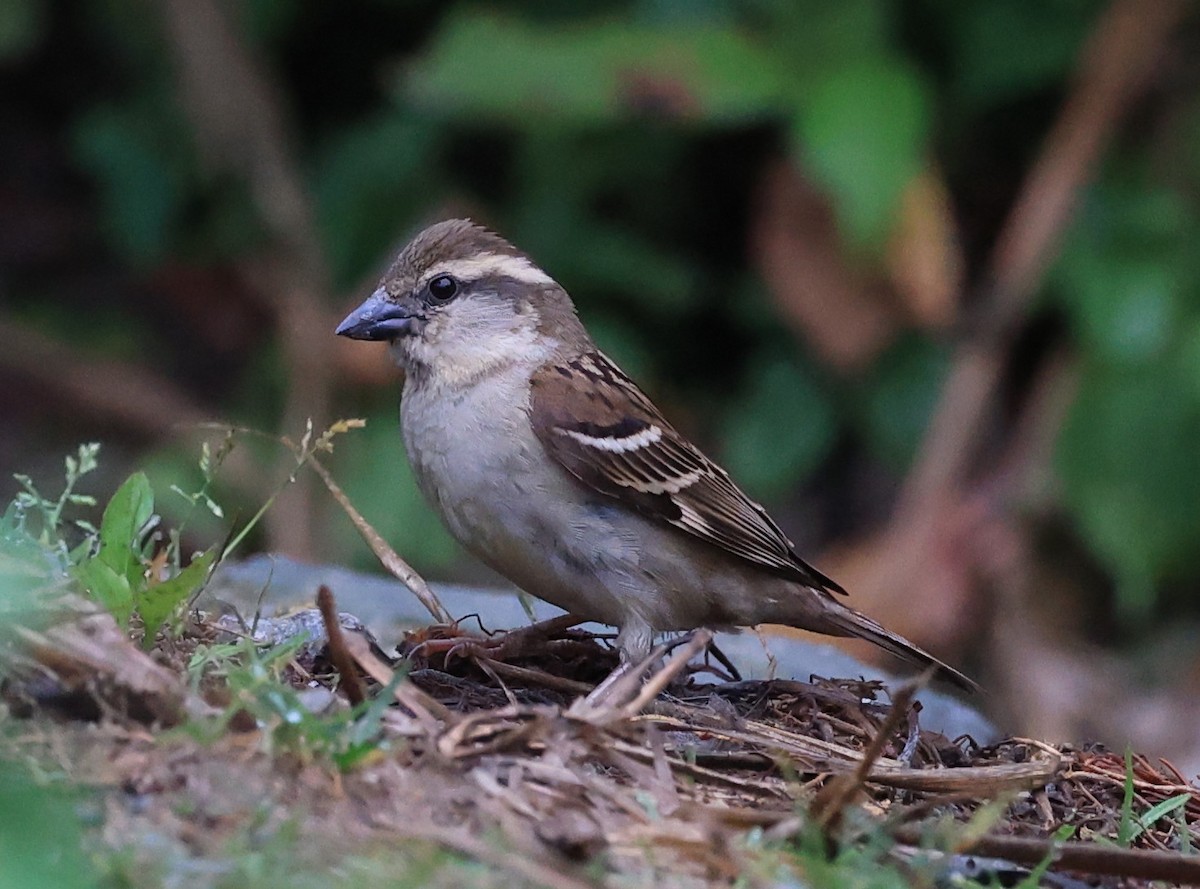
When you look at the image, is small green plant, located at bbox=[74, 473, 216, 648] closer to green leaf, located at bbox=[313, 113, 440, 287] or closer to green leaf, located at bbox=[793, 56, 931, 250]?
green leaf, located at bbox=[793, 56, 931, 250]

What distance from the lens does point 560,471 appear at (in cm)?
431

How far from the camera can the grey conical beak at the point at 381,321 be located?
461 centimetres

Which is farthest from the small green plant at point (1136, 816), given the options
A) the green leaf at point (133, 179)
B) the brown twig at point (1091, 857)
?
the green leaf at point (133, 179)

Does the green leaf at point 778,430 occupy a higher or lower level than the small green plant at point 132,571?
lower

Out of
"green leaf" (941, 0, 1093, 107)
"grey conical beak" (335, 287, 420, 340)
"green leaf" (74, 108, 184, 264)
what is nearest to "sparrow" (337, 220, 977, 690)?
"grey conical beak" (335, 287, 420, 340)

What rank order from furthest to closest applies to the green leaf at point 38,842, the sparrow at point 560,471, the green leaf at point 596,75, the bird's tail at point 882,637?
the green leaf at point 596,75 → the bird's tail at point 882,637 → the sparrow at point 560,471 → the green leaf at point 38,842

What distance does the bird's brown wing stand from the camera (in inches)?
171

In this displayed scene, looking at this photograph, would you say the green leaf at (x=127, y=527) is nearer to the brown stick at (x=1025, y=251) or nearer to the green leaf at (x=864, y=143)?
the green leaf at (x=864, y=143)

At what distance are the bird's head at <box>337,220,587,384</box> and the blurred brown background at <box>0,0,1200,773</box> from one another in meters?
2.57

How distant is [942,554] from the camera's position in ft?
24.6

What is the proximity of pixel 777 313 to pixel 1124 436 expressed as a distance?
62.3 inches

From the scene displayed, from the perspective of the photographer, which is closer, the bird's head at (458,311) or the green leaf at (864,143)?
the bird's head at (458,311)

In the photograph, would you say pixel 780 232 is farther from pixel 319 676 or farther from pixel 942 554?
pixel 319 676

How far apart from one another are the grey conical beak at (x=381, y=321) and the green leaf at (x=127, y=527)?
1.00 metres
